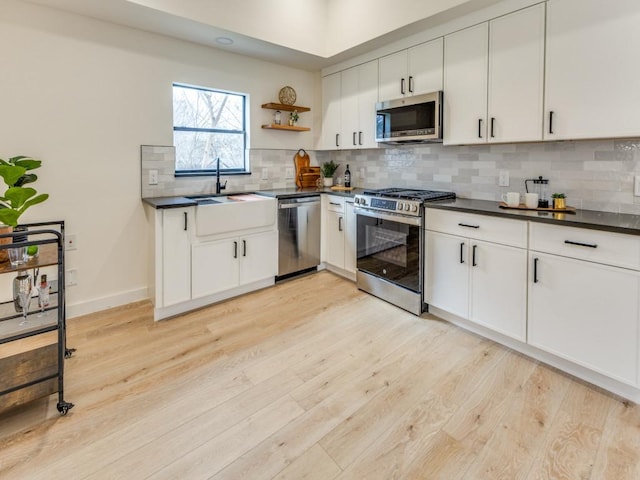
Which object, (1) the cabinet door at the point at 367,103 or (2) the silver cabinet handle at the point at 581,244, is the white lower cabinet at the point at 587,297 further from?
(1) the cabinet door at the point at 367,103

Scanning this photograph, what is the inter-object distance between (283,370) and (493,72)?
2581 millimetres

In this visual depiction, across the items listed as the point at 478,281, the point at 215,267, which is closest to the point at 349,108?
the point at 215,267

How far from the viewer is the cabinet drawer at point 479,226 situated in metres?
2.30

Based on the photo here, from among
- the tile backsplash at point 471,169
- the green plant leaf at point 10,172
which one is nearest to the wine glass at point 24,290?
the green plant leaf at point 10,172

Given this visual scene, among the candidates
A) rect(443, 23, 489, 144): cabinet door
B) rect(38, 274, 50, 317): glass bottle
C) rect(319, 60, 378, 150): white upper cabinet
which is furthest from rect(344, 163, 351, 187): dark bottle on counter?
rect(38, 274, 50, 317): glass bottle

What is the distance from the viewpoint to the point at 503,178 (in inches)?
115

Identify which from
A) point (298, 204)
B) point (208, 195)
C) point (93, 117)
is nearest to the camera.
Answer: point (93, 117)

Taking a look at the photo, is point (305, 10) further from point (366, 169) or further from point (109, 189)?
point (109, 189)

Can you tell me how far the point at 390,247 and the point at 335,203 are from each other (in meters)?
0.96

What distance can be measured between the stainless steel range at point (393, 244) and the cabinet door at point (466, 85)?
562 mm

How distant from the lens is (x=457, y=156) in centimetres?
326

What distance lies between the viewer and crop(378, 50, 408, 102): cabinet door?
10.8 ft

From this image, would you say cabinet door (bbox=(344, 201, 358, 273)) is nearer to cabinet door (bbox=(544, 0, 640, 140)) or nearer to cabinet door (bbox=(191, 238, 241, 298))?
cabinet door (bbox=(191, 238, 241, 298))

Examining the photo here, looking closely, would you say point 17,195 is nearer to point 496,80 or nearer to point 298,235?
point 298,235
